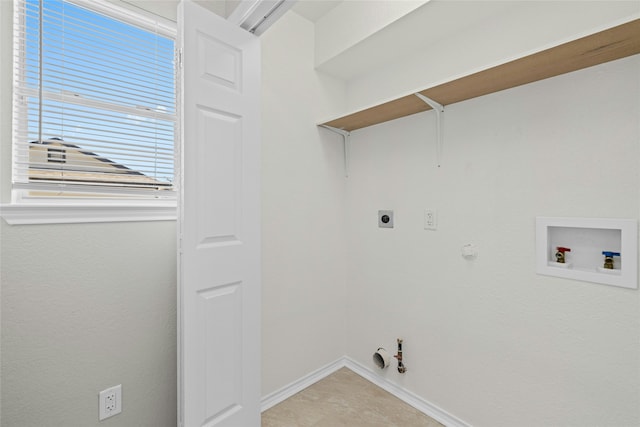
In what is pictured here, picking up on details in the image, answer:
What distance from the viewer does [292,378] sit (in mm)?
1965

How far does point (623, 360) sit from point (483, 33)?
166 cm

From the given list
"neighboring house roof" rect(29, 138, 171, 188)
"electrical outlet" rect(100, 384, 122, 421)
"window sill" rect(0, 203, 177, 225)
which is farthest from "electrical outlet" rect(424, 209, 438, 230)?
"electrical outlet" rect(100, 384, 122, 421)

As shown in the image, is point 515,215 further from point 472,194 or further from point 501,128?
point 501,128

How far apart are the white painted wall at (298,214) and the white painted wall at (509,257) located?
30 centimetres

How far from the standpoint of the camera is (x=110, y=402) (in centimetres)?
130

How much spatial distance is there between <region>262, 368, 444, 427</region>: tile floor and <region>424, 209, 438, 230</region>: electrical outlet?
1147 millimetres

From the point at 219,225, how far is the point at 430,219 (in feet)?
4.08

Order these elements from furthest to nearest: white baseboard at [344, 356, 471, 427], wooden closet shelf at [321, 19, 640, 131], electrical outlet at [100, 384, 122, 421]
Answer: white baseboard at [344, 356, 471, 427] < electrical outlet at [100, 384, 122, 421] < wooden closet shelf at [321, 19, 640, 131]

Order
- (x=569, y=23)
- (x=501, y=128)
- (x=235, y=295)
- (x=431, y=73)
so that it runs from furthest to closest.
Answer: (x=431, y=73), (x=501, y=128), (x=235, y=295), (x=569, y=23)

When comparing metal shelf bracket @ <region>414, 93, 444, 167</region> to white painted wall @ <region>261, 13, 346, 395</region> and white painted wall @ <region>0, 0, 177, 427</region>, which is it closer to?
white painted wall @ <region>261, 13, 346, 395</region>

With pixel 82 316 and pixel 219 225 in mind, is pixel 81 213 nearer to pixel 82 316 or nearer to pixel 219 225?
pixel 82 316

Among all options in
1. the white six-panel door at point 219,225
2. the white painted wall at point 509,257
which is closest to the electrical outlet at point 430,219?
the white painted wall at point 509,257

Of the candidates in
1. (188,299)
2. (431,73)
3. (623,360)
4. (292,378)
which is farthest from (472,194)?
(292,378)

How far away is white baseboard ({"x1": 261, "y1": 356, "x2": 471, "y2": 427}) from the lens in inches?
66.1
